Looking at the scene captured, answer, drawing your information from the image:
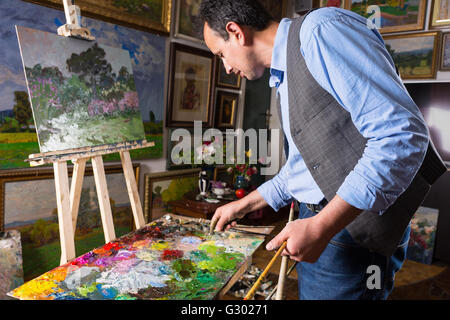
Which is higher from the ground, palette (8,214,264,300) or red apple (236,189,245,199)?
palette (8,214,264,300)

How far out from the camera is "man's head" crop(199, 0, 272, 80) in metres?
1.10

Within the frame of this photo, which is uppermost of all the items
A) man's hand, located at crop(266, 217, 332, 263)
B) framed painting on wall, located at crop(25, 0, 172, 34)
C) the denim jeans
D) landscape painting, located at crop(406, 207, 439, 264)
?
framed painting on wall, located at crop(25, 0, 172, 34)

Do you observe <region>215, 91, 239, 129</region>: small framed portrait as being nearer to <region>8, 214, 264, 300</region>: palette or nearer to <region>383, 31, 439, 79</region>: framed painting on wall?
<region>383, 31, 439, 79</region>: framed painting on wall

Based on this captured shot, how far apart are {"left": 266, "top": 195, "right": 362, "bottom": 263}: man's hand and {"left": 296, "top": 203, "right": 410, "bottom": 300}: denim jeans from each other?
0.81ft

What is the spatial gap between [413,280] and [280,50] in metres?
2.72

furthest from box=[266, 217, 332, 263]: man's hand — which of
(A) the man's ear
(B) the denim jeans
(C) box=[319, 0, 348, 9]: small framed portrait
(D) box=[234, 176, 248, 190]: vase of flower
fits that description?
(C) box=[319, 0, 348, 9]: small framed portrait

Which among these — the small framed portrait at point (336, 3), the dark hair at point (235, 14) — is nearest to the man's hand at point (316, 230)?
the dark hair at point (235, 14)

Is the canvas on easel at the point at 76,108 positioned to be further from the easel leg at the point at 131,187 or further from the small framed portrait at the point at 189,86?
the small framed portrait at the point at 189,86

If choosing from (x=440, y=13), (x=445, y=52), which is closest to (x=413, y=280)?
(x=445, y=52)

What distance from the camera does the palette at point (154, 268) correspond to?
1.10m

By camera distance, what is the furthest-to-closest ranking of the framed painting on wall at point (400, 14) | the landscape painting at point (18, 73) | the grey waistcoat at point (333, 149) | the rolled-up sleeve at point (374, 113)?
1. the framed painting on wall at point (400, 14)
2. the landscape painting at point (18, 73)
3. the grey waistcoat at point (333, 149)
4. the rolled-up sleeve at point (374, 113)

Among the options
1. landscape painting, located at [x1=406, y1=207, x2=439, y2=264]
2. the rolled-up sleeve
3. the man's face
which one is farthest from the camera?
landscape painting, located at [x1=406, y1=207, x2=439, y2=264]

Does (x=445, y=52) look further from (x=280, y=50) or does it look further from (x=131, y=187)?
(x=131, y=187)

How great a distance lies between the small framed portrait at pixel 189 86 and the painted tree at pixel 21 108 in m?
1.22
